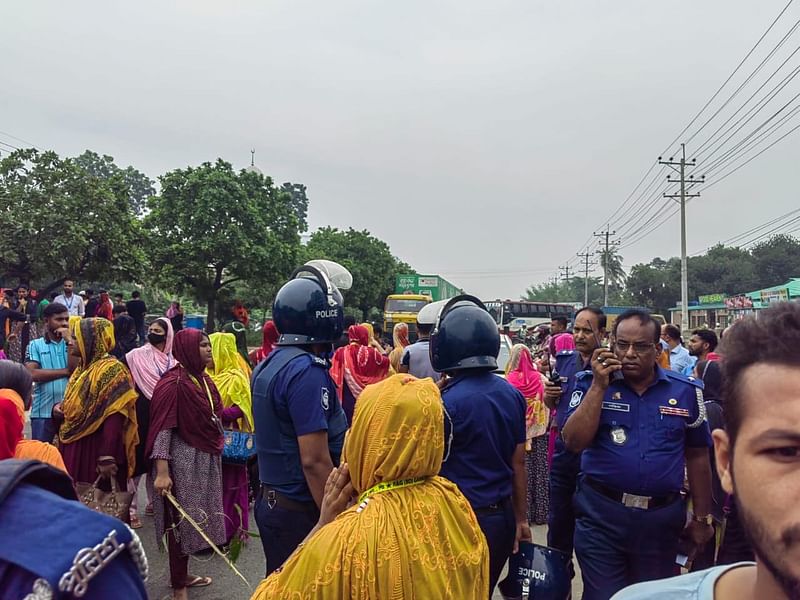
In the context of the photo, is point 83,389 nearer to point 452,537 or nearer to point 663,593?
point 452,537

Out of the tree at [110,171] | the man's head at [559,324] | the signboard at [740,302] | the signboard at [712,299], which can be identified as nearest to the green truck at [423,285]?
Result: the signboard at [740,302]

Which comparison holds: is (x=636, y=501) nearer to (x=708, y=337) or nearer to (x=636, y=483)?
(x=636, y=483)

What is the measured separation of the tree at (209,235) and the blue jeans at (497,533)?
66.5 feet

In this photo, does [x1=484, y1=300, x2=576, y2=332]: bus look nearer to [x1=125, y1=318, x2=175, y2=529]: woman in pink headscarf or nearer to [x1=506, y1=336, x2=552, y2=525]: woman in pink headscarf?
[x1=506, y1=336, x2=552, y2=525]: woman in pink headscarf

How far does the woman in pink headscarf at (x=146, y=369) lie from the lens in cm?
471

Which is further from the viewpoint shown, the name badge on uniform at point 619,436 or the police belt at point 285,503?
the name badge on uniform at point 619,436

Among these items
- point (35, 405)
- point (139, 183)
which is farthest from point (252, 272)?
point (139, 183)

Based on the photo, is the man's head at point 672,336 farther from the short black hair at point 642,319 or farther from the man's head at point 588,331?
the short black hair at point 642,319

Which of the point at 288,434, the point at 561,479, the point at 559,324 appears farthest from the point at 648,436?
the point at 559,324

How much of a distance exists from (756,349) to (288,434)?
211 cm

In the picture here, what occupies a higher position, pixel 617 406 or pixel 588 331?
pixel 588 331

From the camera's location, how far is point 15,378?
2998 mm

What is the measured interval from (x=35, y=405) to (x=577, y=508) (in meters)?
4.66

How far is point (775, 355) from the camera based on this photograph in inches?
42.9
